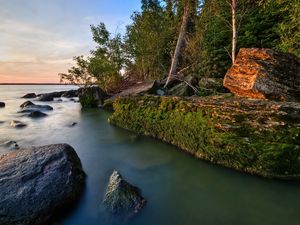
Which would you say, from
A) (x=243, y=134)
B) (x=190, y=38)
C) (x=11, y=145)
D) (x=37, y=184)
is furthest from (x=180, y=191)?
(x=190, y=38)

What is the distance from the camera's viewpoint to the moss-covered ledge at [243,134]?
5.49 meters

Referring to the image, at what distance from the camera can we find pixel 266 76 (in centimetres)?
789

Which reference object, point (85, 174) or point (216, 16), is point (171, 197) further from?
point (216, 16)

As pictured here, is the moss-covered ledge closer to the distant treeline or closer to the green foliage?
the distant treeline

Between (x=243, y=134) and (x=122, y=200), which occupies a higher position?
(x=243, y=134)

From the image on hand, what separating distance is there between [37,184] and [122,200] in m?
1.79

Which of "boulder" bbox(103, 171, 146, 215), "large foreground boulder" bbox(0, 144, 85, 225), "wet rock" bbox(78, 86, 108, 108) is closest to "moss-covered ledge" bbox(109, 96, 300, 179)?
"boulder" bbox(103, 171, 146, 215)

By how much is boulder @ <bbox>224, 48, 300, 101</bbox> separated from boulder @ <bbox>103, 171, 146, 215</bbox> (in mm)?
5721

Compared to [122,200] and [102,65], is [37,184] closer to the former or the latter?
[122,200]

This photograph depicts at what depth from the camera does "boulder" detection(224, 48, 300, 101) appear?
25.1ft

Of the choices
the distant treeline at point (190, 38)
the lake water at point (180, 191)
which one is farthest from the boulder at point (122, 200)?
the distant treeline at point (190, 38)

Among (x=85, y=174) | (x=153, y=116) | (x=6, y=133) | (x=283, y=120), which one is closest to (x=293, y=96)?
(x=283, y=120)

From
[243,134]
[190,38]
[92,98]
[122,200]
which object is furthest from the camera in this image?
[92,98]

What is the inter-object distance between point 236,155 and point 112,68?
750 inches
